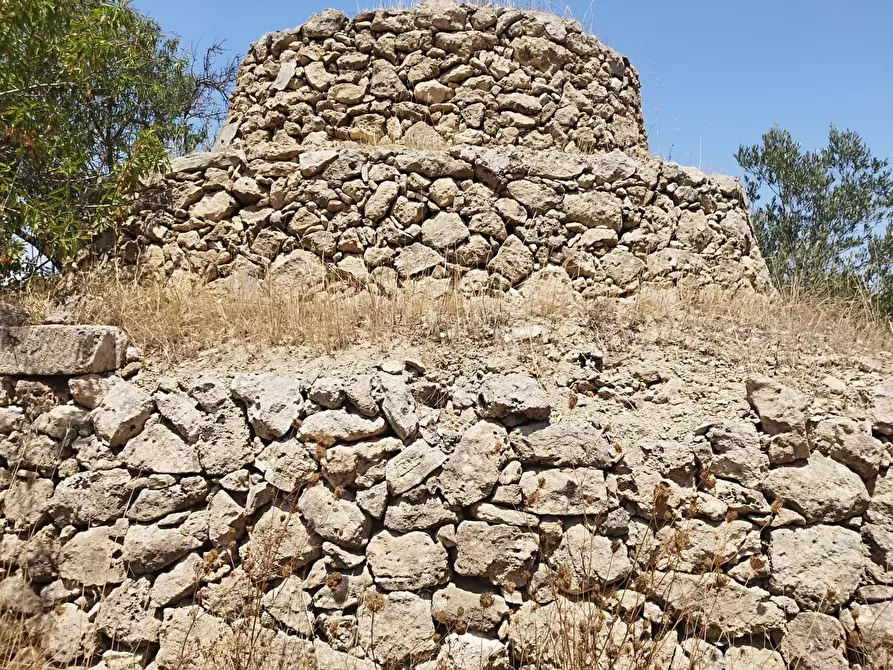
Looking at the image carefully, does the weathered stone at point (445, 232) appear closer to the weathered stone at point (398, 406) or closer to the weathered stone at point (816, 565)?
the weathered stone at point (398, 406)

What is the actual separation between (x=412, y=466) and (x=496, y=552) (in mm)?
700

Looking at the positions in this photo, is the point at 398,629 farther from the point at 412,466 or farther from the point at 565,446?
the point at 565,446

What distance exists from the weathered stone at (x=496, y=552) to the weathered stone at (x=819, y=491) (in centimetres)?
152

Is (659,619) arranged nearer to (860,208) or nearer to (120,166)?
(120,166)

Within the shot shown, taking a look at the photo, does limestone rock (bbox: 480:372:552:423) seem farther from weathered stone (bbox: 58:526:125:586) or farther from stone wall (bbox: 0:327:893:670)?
weathered stone (bbox: 58:526:125:586)

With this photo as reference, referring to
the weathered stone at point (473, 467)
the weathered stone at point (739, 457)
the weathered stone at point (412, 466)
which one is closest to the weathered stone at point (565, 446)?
the weathered stone at point (473, 467)

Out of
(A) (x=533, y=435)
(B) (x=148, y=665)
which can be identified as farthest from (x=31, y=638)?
(A) (x=533, y=435)

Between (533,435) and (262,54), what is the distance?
17.1 ft

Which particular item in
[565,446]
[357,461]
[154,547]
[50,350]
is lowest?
[154,547]

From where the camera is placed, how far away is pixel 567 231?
5.49 meters

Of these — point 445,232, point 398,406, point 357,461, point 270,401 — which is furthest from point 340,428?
point 445,232

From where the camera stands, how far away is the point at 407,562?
343 cm

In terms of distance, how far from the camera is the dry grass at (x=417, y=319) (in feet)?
14.1

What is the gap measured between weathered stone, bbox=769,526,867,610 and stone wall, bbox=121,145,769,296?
2583 mm
